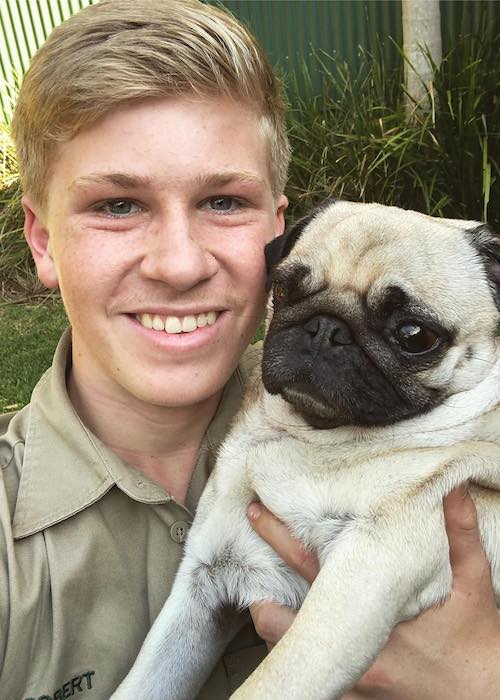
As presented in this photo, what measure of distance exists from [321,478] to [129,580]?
21.9 inches

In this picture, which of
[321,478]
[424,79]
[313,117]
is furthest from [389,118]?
[321,478]

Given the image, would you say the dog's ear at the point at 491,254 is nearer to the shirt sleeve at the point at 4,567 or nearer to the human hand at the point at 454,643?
the human hand at the point at 454,643

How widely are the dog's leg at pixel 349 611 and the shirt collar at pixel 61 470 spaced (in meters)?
0.55

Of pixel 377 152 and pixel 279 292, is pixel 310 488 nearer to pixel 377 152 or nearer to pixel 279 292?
pixel 279 292

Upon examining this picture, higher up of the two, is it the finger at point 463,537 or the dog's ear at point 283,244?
the dog's ear at point 283,244

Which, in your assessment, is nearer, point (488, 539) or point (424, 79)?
point (488, 539)

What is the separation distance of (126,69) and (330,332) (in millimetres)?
821

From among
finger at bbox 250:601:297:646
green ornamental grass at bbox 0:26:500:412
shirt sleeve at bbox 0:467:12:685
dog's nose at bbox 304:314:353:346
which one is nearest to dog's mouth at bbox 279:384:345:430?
dog's nose at bbox 304:314:353:346

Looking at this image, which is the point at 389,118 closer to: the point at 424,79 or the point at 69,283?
the point at 424,79

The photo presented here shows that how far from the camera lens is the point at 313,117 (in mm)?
6555

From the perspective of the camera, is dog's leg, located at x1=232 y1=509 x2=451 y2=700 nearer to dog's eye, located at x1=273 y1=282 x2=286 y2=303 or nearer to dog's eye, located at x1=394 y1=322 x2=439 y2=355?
dog's eye, located at x1=394 y1=322 x2=439 y2=355

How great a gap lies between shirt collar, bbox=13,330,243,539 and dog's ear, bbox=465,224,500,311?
1.04 metres

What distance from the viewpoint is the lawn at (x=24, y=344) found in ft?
15.5

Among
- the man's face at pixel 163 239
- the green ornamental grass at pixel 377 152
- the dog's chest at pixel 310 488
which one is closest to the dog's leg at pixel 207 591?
the dog's chest at pixel 310 488
